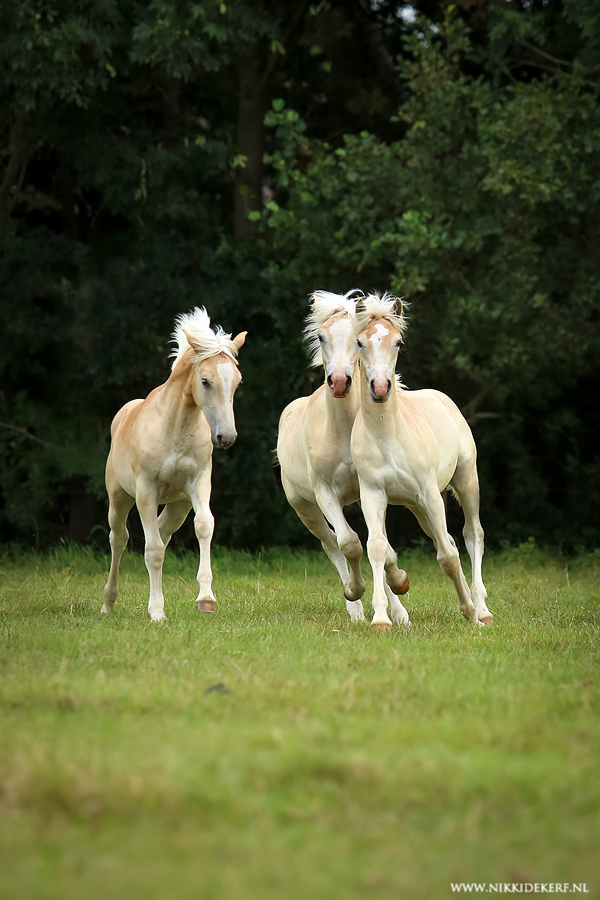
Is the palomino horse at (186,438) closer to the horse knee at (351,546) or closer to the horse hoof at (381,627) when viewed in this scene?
the horse knee at (351,546)

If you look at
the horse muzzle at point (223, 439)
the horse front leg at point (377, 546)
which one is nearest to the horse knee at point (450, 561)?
the horse front leg at point (377, 546)

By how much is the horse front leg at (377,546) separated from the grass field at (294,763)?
385mm

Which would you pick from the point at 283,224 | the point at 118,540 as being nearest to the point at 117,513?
the point at 118,540

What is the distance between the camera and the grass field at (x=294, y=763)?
2.65 meters

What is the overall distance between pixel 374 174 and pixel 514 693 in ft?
34.0

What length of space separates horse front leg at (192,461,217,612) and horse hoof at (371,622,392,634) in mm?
1570

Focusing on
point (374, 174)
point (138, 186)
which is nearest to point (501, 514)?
point (374, 174)

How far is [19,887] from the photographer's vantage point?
2514 mm

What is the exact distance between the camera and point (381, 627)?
6.79 meters

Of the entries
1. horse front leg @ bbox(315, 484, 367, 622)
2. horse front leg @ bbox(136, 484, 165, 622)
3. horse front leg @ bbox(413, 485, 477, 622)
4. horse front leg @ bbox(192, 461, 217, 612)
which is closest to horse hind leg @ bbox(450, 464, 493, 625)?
horse front leg @ bbox(413, 485, 477, 622)

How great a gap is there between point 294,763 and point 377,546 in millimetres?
3506

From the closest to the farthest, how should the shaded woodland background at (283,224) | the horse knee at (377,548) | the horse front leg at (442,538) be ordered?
the horse knee at (377,548)
the horse front leg at (442,538)
the shaded woodland background at (283,224)

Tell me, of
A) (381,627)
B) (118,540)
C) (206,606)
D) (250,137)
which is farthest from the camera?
(250,137)

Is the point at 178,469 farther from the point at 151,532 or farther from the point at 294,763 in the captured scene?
the point at 294,763
